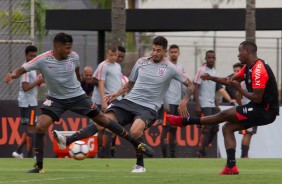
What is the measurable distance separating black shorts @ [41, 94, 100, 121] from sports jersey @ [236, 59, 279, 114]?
248cm

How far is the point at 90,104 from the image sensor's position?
52.7 ft

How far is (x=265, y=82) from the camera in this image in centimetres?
1477

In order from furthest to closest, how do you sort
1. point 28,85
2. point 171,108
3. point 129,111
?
1. point 171,108
2. point 28,85
3. point 129,111

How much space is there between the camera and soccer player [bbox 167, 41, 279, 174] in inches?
582

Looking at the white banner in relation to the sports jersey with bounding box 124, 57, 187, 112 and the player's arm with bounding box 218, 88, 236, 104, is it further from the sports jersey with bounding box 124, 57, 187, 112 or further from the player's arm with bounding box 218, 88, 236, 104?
the sports jersey with bounding box 124, 57, 187, 112

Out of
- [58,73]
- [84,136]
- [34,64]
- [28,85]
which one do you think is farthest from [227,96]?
[34,64]

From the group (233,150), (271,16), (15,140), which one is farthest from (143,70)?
(271,16)

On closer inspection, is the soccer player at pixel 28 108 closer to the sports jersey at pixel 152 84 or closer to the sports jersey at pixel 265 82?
the sports jersey at pixel 152 84

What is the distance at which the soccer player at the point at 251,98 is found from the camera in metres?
14.8

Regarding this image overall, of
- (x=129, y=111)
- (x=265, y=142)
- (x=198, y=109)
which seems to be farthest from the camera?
(x=265, y=142)

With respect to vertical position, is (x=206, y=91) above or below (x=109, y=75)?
below

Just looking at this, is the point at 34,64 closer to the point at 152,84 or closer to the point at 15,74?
the point at 15,74

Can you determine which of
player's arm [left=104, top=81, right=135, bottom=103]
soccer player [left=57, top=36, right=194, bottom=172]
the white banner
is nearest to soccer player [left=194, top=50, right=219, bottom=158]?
the white banner

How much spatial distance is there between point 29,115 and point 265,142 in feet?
19.0
